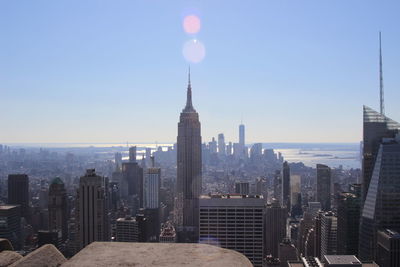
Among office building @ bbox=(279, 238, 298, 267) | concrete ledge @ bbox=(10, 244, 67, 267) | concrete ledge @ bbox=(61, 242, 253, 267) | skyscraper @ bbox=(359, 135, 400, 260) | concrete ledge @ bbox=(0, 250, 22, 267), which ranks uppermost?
concrete ledge @ bbox=(61, 242, 253, 267)

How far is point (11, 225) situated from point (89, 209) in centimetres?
1054

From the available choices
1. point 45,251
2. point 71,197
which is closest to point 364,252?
point 45,251

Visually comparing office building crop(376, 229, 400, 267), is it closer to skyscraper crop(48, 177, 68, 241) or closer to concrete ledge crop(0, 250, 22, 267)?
concrete ledge crop(0, 250, 22, 267)

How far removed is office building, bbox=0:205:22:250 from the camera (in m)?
36.8

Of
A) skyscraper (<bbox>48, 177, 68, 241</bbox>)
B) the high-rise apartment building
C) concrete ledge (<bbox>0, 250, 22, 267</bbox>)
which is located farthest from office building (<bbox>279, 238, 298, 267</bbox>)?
concrete ledge (<bbox>0, 250, 22, 267</bbox>)

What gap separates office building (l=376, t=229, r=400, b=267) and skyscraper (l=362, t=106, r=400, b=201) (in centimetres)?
761

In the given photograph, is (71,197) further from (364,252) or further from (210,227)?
(364,252)

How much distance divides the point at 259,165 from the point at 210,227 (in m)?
82.8

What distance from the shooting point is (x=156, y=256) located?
1464 millimetres

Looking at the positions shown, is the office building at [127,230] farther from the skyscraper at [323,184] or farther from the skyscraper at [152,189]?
the skyscraper at [323,184]

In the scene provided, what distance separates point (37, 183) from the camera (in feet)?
218

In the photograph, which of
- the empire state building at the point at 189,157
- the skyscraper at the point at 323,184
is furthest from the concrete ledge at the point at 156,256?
the skyscraper at the point at 323,184

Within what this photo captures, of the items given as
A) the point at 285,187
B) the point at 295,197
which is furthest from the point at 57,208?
the point at 285,187

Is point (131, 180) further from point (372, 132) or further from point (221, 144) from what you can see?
point (221, 144)
